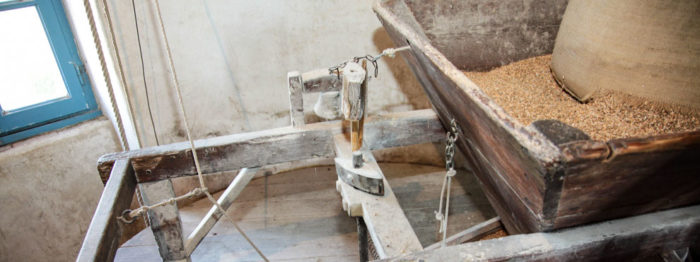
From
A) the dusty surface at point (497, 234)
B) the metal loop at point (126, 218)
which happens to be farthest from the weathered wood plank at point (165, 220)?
the dusty surface at point (497, 234)

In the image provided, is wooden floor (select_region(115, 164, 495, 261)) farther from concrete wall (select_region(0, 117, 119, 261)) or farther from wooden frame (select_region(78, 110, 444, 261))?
concrete wall (select_region(0, 117, 119, 261))

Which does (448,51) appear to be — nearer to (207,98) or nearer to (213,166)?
(213,166)

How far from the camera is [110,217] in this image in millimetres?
1434

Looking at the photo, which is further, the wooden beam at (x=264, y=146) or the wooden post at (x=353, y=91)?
the wooden beam at (x=264, y=146)

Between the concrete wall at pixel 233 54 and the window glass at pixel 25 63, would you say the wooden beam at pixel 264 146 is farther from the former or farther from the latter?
the window glass at pixel 25 63

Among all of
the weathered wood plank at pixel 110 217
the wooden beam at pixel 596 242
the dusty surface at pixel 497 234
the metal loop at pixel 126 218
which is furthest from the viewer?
the dusty surface at pixel 497 234

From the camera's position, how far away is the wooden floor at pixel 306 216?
223 centimetres

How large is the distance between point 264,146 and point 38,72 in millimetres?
1506

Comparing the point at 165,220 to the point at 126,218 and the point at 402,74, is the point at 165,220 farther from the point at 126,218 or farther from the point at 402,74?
the point at 402,74

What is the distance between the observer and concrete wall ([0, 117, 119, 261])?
2365 millimetres

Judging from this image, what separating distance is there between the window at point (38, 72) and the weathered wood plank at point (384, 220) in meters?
1.81

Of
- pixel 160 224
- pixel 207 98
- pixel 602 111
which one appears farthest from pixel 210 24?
pixel 602 111

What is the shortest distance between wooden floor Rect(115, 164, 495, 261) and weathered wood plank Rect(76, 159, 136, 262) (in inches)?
27.5

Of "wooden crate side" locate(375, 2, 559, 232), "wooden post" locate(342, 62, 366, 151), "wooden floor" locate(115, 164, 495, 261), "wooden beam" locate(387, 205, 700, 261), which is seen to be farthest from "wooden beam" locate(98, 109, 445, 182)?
"wooden beam" locate(387, 205, 700, 261)
